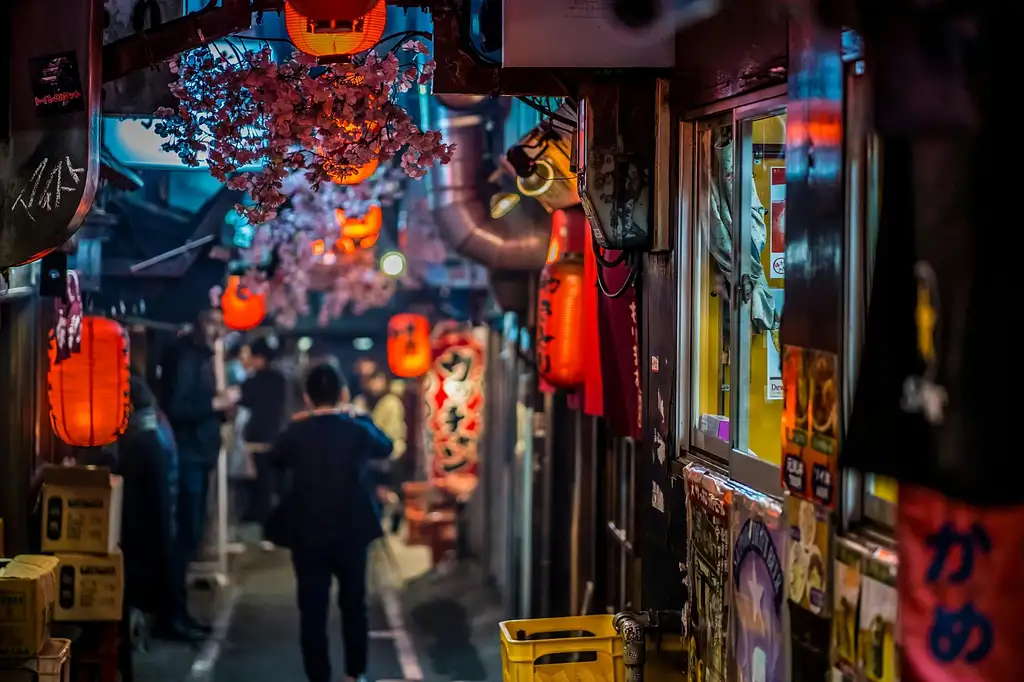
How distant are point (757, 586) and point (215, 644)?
9.27 m

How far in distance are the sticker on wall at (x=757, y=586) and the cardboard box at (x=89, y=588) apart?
5447 millimetres

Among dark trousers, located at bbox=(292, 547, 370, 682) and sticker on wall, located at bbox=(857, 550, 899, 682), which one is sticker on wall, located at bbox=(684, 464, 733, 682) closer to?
sticker on wall, located at bbox=(857, 550, 899, 682)

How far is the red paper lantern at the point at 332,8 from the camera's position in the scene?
613 cm

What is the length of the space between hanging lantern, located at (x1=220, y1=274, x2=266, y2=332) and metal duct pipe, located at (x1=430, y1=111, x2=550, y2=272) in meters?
4.09

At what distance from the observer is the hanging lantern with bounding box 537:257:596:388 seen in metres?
8.61

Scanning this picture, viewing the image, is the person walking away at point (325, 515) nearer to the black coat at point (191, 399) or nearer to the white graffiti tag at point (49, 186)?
the white graffiti tag at point (49, 186)

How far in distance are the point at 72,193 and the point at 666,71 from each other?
327 centimetres

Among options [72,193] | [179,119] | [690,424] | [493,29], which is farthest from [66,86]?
[690,424]

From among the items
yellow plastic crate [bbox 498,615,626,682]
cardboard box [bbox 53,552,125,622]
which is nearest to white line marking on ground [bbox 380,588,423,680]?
cardboard box [bbox 53,552,125,622]

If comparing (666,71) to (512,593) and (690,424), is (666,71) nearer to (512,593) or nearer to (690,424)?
(690,424)

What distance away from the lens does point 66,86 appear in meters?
6.12

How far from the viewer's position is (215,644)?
1310 cm

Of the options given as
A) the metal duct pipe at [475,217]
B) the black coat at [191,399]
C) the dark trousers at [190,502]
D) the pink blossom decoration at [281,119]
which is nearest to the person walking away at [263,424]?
the dark trousers at [190,502]

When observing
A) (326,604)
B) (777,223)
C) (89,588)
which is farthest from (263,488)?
(777,223)
